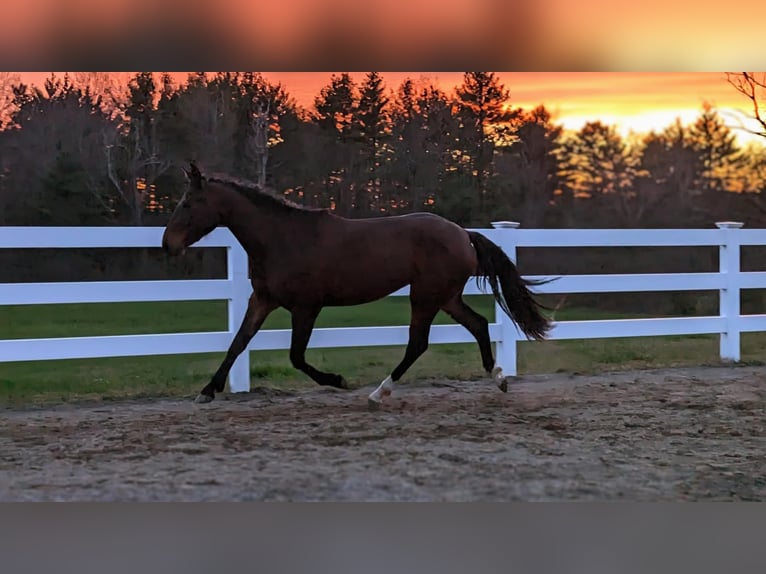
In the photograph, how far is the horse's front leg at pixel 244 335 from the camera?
13.5 feet

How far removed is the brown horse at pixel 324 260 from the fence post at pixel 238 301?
0.40 metres

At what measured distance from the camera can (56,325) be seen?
5.20 m

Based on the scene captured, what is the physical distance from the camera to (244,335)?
13.5 feet

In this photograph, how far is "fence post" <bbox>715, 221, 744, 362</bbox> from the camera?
18.6 ft

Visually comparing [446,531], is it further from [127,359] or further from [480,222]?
[127,359]

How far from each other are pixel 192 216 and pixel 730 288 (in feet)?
13.7

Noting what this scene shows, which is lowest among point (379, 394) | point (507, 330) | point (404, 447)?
point (404, 447)

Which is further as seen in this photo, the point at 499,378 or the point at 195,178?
the point at 499,378

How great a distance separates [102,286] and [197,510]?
1.98 m

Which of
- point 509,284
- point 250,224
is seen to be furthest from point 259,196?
point 509,284

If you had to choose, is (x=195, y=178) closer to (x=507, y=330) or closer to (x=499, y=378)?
(x=499, y=378)

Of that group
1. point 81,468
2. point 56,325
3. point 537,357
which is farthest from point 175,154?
point 537,357

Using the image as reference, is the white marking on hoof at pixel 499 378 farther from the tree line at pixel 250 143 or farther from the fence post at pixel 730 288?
the fence post at pixel 730 288

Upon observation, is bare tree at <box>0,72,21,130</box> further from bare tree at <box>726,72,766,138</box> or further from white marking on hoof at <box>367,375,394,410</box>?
bare tree at <box>726,72,766,138</box>
